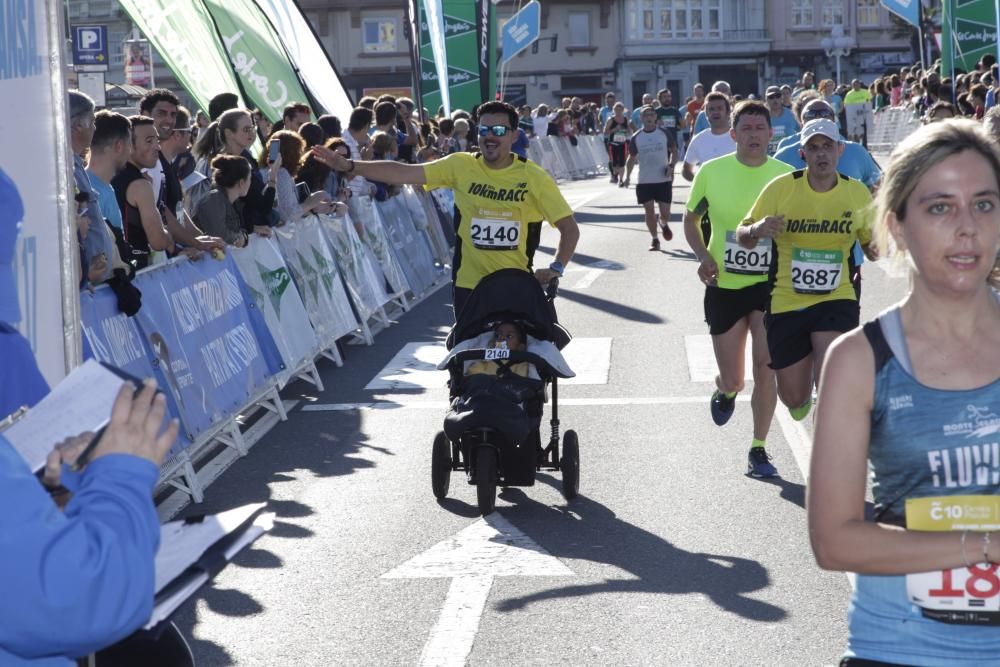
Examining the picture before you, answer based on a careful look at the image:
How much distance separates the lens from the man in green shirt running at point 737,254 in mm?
8602

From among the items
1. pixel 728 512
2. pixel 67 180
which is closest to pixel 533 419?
pixel 728 512

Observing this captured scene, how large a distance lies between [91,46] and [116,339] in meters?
16.4

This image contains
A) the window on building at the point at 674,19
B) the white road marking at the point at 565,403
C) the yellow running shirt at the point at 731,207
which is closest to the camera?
the yellow running shirt at the point at 731,207

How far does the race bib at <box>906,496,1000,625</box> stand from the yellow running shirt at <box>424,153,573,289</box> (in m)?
5.85

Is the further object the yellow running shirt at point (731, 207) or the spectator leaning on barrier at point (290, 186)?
the spectator leaning on barrier at point (290, 186)

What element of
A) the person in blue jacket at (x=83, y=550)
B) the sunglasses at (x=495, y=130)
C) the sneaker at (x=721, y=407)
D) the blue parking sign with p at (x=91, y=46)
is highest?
the blue parking sign with p at (x=91, y=46)

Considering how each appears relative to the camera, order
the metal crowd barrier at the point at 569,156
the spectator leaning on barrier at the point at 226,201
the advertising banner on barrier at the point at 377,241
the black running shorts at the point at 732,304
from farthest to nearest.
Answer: the metal crowd barrier at the point at 569,156 < the advertising banner on barrier at the point at 377,241 < the spectator leaning on barrier at the point at 226,201 < the black running shorts at the point at 732,304

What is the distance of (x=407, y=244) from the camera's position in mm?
17422

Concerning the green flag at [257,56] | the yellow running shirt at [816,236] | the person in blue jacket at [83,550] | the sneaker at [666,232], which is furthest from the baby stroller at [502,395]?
the sneaker at [666,232]

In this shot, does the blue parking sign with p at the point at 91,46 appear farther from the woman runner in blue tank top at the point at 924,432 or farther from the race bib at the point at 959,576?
the race bib at the point at 959,576

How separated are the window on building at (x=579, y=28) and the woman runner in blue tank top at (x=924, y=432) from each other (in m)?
85.4

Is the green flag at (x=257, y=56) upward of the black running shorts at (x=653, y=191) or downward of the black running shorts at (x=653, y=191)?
upward

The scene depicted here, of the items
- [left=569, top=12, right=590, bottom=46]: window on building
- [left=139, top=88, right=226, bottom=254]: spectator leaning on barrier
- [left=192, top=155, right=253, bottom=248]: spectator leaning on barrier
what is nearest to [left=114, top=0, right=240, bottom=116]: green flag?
[left=139, top=88, right=226, bottom=254]: spectator leaning on barrier

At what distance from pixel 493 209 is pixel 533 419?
145 centimetres
